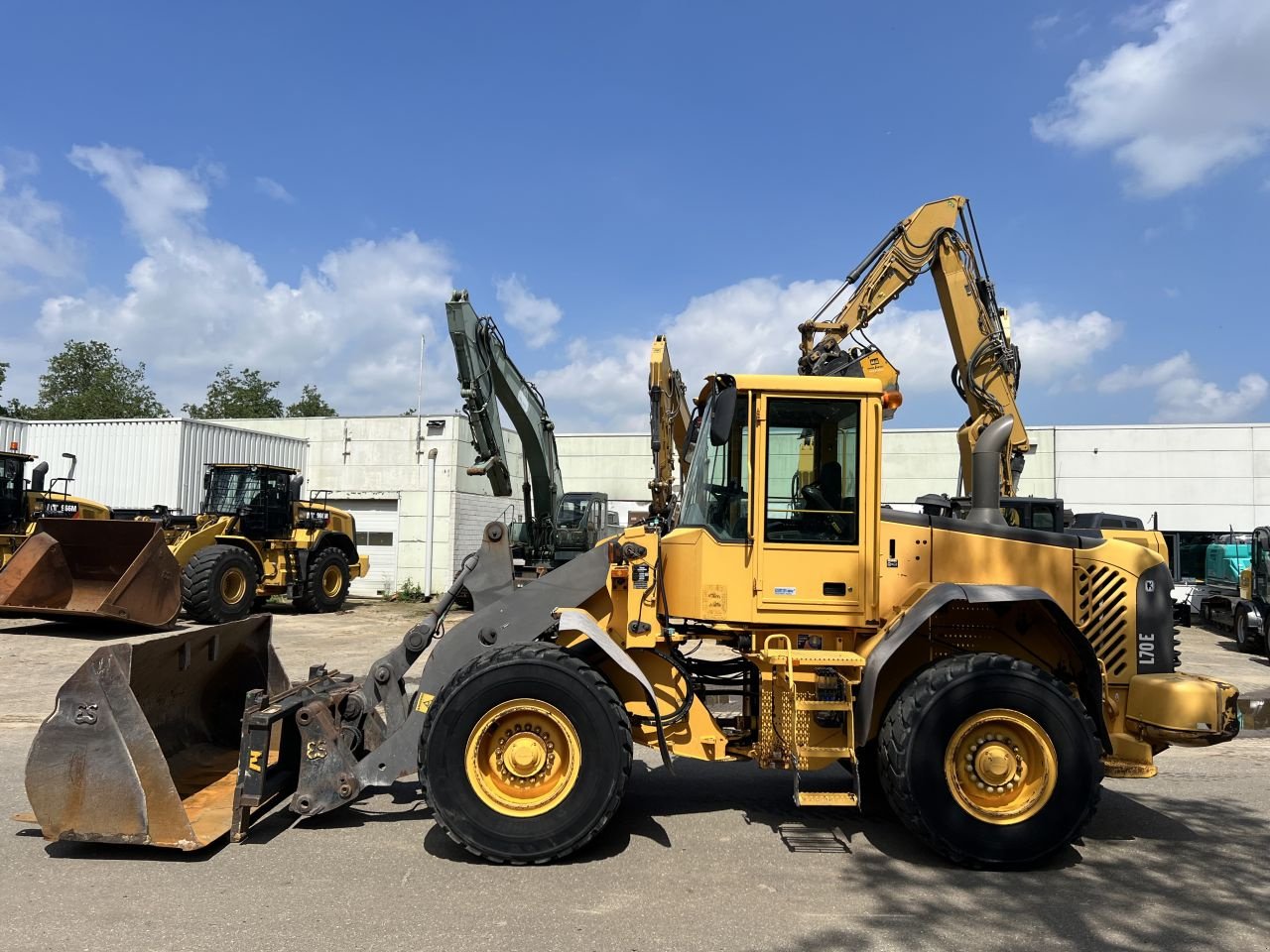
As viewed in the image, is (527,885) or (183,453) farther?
(183,453)

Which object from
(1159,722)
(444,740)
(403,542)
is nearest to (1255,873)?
(1159,722)

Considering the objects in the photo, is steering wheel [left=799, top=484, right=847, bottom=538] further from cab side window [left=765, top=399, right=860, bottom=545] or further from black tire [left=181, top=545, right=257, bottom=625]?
black tire [left=181, top=545, right=257, bottom=625]

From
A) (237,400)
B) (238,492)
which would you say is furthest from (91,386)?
(238,492)

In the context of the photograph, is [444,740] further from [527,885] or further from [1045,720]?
[1045,720]

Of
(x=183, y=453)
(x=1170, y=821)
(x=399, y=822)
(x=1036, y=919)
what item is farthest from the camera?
(x=183, y=453)

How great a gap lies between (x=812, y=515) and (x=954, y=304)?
24.9 ft

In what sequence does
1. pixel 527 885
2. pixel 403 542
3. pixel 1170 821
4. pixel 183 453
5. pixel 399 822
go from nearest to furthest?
pixel 527 885 → pixel 399 822 → pixel 1170 821 → pixel 183 453 → pixel 403 542

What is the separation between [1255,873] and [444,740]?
4438 mm

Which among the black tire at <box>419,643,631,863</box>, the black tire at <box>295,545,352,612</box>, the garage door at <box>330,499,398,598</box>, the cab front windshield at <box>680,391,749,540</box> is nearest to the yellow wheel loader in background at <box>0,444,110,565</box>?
the black tire at <box>295,545,352,612</box>

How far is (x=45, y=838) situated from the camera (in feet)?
14.8

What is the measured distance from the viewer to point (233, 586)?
1553 centimetres

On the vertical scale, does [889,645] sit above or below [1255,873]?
above

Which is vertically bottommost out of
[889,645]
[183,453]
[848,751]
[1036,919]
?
[1036,919]

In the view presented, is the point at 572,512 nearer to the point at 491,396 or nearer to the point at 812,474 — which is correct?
the point at 491,396
